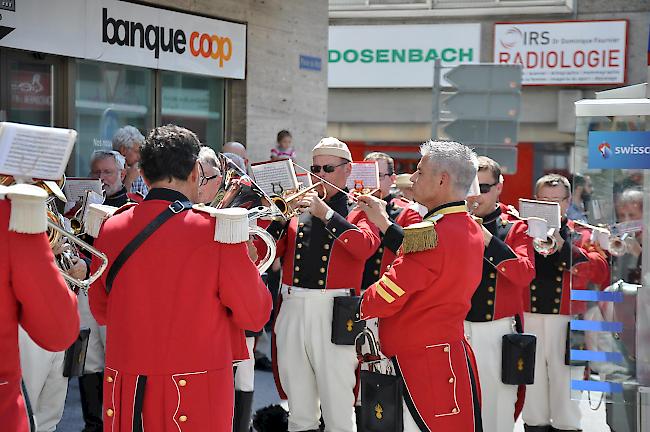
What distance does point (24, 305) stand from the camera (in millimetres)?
3021

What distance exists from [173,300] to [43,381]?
2374mm

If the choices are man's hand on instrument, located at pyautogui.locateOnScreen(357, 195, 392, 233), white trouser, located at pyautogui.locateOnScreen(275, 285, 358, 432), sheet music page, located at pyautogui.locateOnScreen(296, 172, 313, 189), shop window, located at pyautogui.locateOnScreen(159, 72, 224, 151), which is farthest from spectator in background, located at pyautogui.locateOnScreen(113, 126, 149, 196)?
shop window, located at pyautogui.locateOnScreen(159, 72, 224, 151)

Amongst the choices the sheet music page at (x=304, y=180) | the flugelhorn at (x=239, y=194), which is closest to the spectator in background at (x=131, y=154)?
the sheet music page at (x=304, y=180)

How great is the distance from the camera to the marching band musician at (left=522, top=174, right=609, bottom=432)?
605 centimetres

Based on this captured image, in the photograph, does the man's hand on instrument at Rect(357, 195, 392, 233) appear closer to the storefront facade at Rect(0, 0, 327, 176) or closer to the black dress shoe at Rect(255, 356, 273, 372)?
the black dress shoe at Rect(255, 356, 273, 372)

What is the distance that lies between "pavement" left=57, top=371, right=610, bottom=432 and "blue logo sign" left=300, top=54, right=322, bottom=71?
180 inches

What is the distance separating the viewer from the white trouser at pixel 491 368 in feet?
18.4

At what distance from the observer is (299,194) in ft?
18.2

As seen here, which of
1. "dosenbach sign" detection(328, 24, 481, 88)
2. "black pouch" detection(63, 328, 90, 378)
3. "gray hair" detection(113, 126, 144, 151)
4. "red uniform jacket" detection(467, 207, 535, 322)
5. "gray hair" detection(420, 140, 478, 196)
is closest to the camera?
"gray hair" detection(420, 140, 478, 196)

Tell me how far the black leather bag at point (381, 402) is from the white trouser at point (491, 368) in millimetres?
1206

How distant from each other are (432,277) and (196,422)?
3.92ft

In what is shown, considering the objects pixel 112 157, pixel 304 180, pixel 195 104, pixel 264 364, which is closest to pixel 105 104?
pixel 195 104

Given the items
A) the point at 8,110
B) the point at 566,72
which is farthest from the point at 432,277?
the point at 566,72

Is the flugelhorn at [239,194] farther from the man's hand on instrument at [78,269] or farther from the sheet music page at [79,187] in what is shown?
the sheet music page at [79,187]
